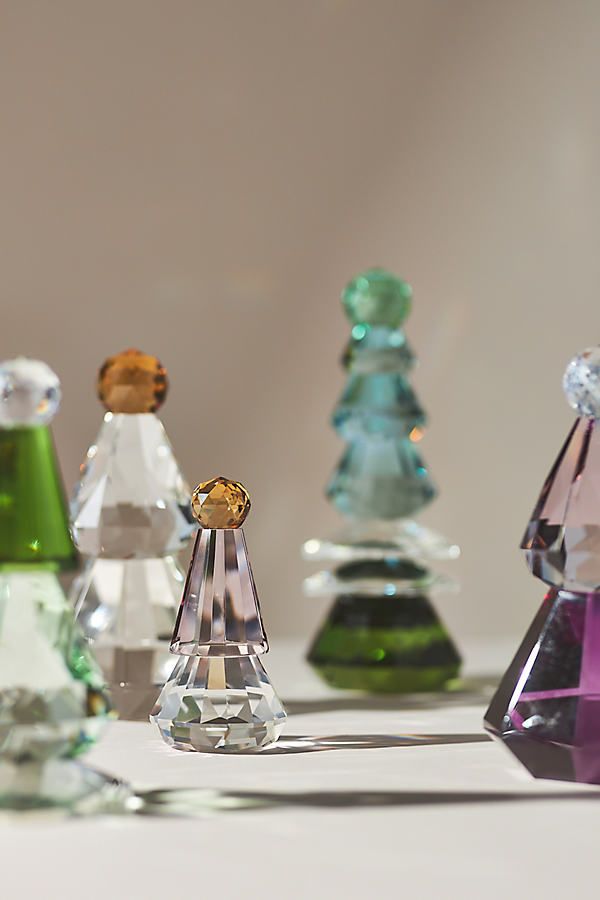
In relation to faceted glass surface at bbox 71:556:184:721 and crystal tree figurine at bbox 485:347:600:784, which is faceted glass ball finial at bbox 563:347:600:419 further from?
faceted glass surface at bbox 71:556:184:721

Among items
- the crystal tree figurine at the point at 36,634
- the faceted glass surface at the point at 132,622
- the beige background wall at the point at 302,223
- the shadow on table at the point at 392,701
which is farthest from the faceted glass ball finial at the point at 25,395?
the beige background wall at the point at 302,223

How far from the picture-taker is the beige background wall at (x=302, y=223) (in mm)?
1205

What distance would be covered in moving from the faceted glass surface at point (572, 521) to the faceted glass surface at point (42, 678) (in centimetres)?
26

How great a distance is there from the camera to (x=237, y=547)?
686 millimetres

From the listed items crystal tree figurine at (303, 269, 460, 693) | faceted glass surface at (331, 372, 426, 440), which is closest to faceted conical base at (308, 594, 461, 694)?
crystal tree figurine at (303, 269, 460, 693)

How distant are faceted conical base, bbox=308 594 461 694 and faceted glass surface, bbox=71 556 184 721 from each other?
0.63 ft

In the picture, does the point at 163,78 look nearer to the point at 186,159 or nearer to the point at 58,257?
the point at 186,159

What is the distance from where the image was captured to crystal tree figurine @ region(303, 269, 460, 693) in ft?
3.10

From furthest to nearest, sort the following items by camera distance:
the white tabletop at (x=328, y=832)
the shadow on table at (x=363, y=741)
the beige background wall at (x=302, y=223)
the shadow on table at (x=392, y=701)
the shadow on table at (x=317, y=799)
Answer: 1. the beige background wall at (x=302, y=223)
2. the shadow on table at (x=392, y=701)
3. the shadow on table at (x=363, y=741)
4. the shadow on table at (x=317, y=799)
5. the white tabletop at (x=328, y=832)

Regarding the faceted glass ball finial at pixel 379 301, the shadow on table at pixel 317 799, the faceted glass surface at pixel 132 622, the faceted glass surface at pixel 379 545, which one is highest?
the faceted glass ball finial at pixel 379 301

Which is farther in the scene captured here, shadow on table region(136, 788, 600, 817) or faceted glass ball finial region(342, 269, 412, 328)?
faceted glass ball finial region(342, 269, 412, 328)

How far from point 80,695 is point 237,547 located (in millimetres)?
159

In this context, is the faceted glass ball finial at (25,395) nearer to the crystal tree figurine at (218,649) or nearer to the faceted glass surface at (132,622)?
the crystal tree figurine at (218,649)

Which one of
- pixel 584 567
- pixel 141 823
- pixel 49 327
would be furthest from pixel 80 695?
pixel 49 327
